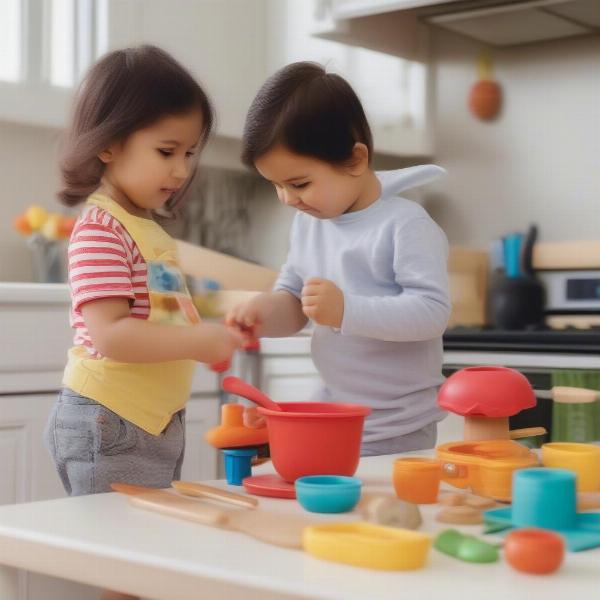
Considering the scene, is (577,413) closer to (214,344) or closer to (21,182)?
(214,344)

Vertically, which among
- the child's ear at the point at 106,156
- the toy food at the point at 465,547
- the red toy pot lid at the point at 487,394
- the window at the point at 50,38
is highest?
the window at the point at 50,38

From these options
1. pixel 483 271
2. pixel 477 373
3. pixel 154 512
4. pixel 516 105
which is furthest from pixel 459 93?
pixel 154 512

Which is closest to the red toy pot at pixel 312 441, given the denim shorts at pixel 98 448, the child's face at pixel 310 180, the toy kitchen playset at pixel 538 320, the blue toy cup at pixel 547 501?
Result: the blue toy cup at pixel 547 501

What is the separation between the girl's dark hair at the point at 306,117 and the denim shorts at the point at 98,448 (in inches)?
15.6

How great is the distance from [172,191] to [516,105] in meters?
1.81

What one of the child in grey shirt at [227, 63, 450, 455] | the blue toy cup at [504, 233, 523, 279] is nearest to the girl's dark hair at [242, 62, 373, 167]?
the child in grey shirt at [227, 63, 450, 455]

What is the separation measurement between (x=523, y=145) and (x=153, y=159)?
1.84 m

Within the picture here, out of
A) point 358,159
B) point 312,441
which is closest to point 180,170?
point 358,159

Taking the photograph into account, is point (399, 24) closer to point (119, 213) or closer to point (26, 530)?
point (119, 213)

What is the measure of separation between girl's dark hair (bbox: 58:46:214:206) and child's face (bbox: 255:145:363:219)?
0.12 metres

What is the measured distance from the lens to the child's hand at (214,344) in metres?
1.15

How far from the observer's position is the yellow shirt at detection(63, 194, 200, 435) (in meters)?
1.27

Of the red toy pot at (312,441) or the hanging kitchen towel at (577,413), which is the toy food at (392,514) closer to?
the red toy pot at (312,441)

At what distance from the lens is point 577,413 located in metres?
2.22
